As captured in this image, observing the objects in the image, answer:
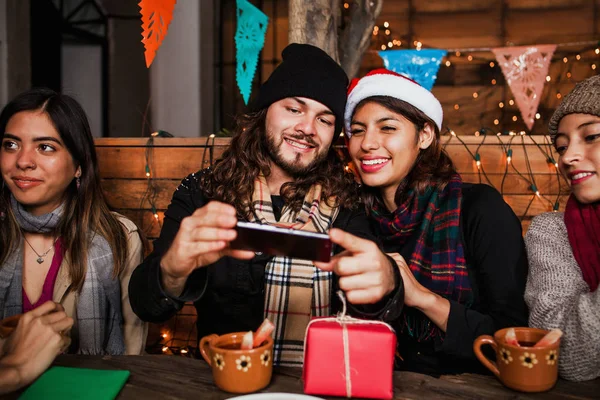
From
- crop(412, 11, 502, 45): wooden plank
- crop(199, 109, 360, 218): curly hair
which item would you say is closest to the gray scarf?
crop(199, 109, 360, 218): curly hair

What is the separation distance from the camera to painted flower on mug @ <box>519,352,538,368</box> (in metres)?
0.94

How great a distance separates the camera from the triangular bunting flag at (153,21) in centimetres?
171

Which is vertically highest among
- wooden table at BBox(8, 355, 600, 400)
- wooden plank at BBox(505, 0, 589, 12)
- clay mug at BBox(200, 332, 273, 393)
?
wooden plank at BBox(505, 0, 589, 12)

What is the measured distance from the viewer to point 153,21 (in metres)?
1.74

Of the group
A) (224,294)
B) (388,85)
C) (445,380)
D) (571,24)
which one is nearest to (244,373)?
(445,380)

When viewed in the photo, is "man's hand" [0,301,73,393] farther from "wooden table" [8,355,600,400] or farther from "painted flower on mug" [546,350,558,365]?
"painted flower on mug" [546,350,558,365]

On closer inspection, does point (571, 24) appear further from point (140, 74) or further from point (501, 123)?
point (140, 74)

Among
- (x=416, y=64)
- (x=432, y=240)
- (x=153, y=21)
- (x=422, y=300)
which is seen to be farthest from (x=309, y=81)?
(x=416, y=64)

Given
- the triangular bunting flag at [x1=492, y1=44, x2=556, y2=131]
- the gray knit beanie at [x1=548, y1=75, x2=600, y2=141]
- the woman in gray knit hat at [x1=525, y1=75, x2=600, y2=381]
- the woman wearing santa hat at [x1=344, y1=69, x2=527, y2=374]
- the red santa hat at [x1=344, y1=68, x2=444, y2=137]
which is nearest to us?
the woman in gray knit hat at [x1=525, y1=75, x2=600, y2=381]

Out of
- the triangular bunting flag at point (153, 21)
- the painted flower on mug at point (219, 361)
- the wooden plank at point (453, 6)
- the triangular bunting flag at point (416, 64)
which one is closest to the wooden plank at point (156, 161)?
the triangular bunting flag at point (153, 21)

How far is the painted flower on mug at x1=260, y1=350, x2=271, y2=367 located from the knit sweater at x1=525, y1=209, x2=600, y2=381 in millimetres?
650

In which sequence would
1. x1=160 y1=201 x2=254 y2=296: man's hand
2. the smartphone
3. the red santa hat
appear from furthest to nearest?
1. the red santa hat
2. x1=160 y1=201 x2=254 y2=296: man's hand
3. the smartphone

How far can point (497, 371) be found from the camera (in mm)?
998

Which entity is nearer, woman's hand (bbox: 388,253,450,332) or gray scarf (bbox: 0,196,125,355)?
woman's hand (bbox: 388,253,450,332)
